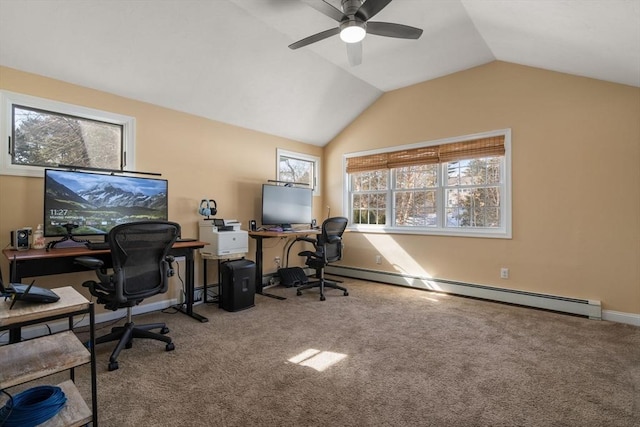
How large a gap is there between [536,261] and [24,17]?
547cm

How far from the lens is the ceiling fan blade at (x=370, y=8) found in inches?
91.4

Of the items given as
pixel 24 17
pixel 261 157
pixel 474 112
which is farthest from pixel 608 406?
pixel 24 17

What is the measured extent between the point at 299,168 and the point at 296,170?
0.28 ft

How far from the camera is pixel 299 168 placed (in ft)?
17.8

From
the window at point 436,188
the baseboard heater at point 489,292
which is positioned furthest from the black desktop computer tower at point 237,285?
the window at point 436,188

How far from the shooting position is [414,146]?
4602 mm

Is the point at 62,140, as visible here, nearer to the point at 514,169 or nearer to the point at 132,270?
the point at 132,270

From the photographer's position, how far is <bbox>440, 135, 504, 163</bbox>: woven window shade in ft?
12.7

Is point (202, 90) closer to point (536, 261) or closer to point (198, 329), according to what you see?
point (198, 329)

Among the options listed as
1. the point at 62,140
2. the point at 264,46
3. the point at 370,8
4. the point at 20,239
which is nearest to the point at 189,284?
the point at 20,239

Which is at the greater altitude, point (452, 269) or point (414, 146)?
point (414, 146)

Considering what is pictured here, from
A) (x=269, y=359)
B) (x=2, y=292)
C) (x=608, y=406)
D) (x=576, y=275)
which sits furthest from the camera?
(x=576, y=275)

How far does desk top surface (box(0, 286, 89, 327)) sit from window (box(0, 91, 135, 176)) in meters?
2.00

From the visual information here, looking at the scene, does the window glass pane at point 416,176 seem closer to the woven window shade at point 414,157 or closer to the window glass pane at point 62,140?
the woven window shade at point 414,157
